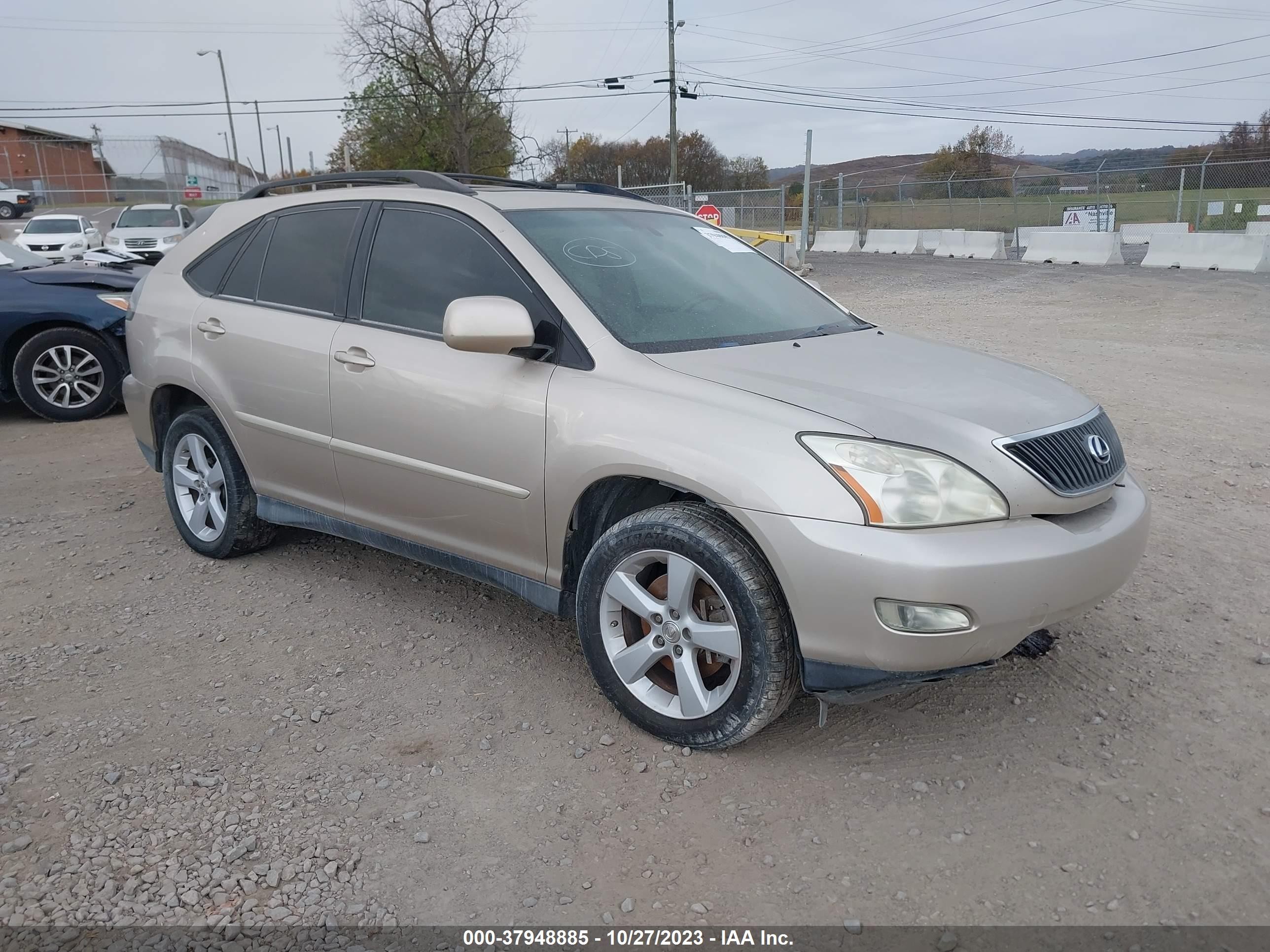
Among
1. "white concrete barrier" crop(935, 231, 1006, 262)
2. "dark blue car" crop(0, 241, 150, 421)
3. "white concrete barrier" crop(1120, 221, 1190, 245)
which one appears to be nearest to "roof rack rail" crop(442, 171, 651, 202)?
"dark blue car" crop(0, 241, 150, 421)

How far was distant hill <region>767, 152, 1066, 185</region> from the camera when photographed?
1250 inches

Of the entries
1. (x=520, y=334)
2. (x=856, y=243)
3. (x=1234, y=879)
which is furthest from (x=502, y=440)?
(x=856, y=243)

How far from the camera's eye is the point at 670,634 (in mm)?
3012

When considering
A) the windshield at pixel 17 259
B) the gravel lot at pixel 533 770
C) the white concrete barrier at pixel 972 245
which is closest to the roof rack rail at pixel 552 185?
the gravel lot at pixel 533 770

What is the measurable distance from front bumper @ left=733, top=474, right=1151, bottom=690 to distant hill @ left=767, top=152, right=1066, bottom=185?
24.7 meters

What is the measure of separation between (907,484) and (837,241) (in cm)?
2814

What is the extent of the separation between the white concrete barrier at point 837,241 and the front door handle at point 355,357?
26.8 m

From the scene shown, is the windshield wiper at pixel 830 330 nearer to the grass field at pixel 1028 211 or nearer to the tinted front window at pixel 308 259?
the tinted front window at pixel 308 259

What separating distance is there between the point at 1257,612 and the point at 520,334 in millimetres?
3170

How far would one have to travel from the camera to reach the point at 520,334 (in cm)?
313

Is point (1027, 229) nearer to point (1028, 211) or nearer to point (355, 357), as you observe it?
point (1028, 211)

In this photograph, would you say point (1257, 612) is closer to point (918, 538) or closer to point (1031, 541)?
point (1031, 541)

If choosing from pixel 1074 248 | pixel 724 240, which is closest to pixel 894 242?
pixel 1074 248

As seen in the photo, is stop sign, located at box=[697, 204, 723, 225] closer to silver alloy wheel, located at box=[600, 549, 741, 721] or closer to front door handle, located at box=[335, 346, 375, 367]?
front door handle, located at box=[335, 346, 375, 367]
